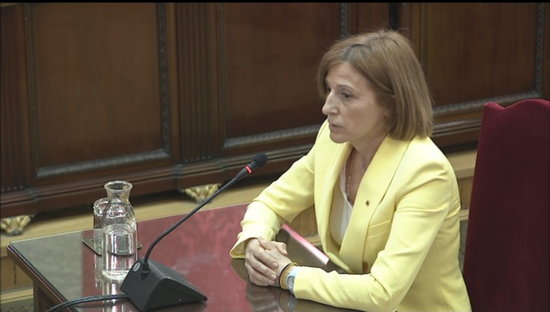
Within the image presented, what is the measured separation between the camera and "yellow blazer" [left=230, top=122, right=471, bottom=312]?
8.24 ft

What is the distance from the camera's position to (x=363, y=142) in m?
2.73

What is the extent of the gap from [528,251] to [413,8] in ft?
6.88

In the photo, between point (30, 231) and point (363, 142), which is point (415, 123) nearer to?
point (363, 142)

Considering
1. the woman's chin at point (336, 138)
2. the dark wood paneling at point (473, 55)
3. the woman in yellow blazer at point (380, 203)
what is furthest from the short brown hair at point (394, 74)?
the dark wood paneling at point (473, 55)

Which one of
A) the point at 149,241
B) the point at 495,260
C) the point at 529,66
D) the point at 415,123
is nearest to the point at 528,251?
the point at 495,260

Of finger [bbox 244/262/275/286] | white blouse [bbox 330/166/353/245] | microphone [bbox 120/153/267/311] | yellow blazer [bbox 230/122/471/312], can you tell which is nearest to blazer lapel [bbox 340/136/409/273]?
yellow blazer [bbox 230/122/471/312]

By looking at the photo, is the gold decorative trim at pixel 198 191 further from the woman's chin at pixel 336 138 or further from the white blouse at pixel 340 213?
the woman's chin at pixel 336 138

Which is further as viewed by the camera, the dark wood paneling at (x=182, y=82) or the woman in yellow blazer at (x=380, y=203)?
the dark wood paneling at (x=182, y=82)

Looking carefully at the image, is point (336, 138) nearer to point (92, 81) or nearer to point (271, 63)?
point (92, 81)

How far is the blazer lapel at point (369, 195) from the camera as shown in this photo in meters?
2.65

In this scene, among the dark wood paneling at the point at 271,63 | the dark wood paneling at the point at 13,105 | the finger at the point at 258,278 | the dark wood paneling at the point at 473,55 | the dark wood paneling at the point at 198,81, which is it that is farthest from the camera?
the dark wood paneling at the point at 473,55

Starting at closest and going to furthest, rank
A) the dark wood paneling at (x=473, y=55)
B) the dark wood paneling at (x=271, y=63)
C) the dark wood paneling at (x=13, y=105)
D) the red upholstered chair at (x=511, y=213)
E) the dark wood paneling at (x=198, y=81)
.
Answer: the red upholstered chair at (x=511, y=213)
the dark wood paneling at (x=13, y=105)
the dark wood paneling at (x=198, y=81)
the dark wood paneling at (x=271, y=63)
the dark wood paneling at (x=473, y=55)

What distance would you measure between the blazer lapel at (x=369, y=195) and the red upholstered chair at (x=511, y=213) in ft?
0.95

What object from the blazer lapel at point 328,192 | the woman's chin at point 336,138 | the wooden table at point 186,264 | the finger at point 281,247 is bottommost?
the wooden table at point 186,264
